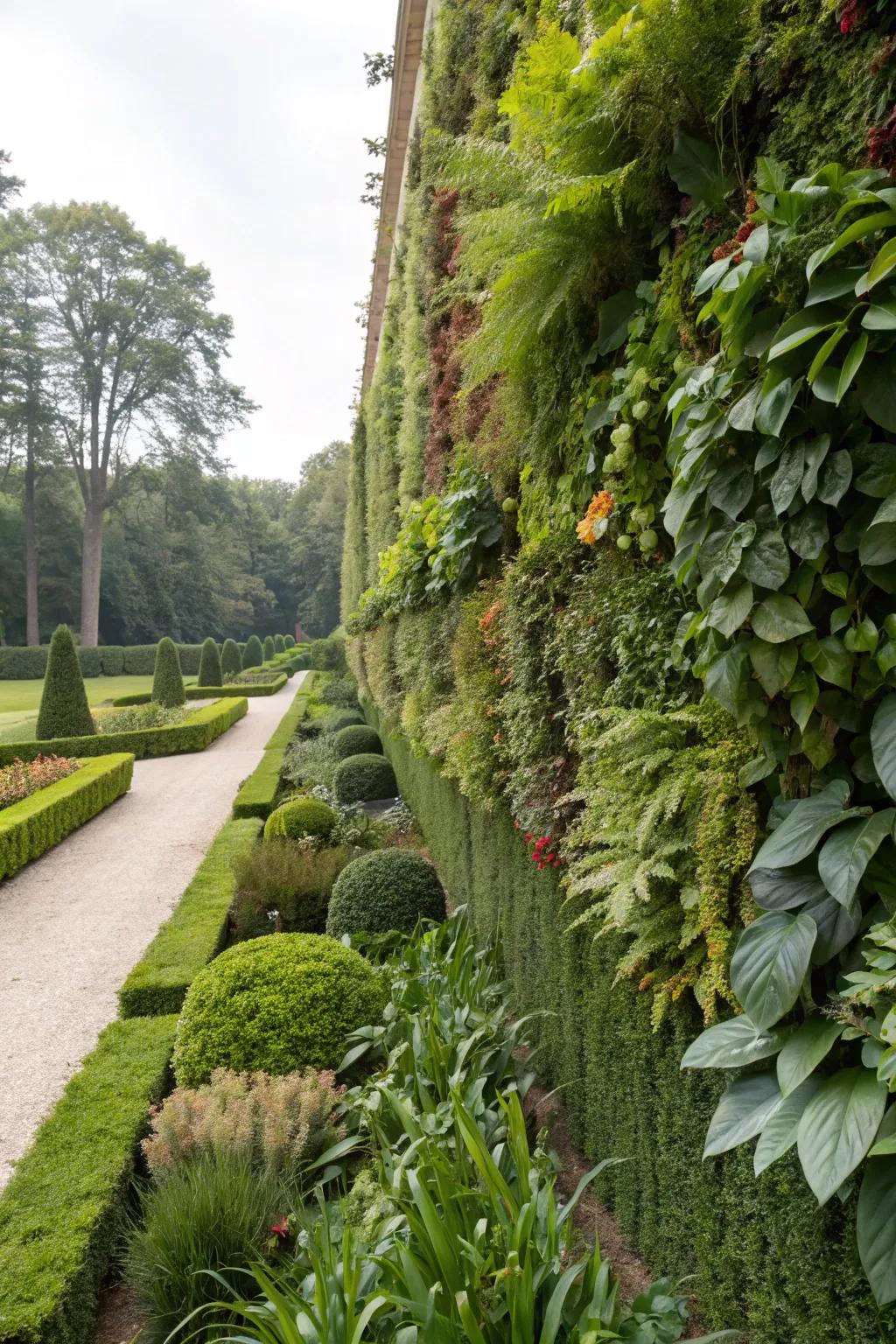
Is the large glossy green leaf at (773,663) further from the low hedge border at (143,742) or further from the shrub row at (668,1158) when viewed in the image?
the low hedge border at (143,742)

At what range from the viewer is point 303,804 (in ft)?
27.2

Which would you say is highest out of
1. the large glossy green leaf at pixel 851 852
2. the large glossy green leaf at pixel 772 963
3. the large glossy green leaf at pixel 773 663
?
the large glossy green leaf at pixel 773 663

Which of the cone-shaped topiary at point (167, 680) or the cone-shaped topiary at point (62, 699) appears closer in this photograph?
the cone-shaped topiary at point (62, 699)

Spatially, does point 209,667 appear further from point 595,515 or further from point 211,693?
point 595,515

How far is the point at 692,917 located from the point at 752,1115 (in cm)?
47

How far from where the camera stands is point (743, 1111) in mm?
1479

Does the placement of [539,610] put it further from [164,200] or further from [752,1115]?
[164,200]

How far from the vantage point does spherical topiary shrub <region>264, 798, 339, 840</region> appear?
8.02 m

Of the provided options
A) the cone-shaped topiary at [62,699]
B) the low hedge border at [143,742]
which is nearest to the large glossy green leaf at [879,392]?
the low hedge border at [143,742]

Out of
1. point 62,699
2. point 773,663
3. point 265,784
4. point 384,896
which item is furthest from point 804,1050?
point 62,699

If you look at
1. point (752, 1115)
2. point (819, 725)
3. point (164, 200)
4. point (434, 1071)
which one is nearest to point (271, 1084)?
point (434, 1071)

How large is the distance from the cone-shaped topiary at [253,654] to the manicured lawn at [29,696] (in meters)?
4.72

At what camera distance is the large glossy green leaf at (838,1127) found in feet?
3.92

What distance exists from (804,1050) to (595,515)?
5.15 ft
